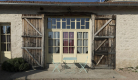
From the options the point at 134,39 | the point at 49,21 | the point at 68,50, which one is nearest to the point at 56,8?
the point at 49,21

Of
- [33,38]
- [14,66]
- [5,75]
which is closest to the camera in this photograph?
[5,75]

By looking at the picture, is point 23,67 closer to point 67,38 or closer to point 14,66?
point 14,66

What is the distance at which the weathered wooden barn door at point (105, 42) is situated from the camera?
4.38 m

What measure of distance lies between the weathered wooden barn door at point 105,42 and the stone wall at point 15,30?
13.1 feet

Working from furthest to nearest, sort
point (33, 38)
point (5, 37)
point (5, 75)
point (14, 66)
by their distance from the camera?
point (5, 37) < point (33, 38) < point (14, 66) < point (5, 75)

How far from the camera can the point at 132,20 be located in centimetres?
441

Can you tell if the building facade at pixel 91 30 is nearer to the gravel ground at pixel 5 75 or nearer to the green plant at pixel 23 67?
the green plant at pixel 23 67

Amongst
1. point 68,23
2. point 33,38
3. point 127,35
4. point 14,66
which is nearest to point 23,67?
point 14,66

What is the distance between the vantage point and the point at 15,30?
172 inches

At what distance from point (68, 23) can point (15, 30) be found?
281cm

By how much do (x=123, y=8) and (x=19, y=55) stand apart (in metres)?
6.01

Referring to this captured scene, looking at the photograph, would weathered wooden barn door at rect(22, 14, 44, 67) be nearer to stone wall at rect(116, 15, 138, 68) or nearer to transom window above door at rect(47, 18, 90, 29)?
transom window above door at rect(47, 18, 90, 29)

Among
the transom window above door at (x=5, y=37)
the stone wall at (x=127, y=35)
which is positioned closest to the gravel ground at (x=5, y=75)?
the transom window above door at (x=5, y=37)

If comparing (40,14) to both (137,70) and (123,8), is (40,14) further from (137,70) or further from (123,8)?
(137,70)
